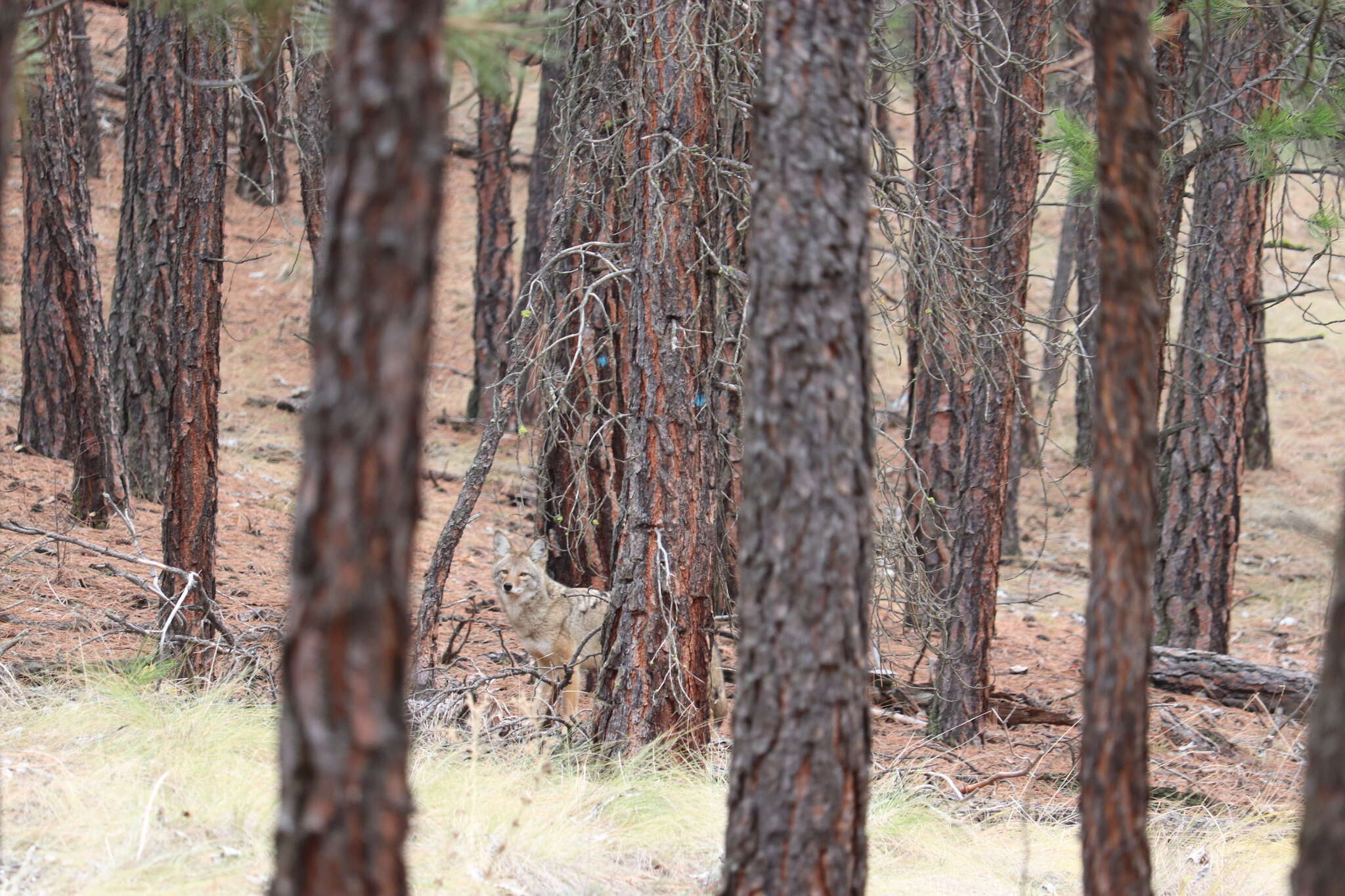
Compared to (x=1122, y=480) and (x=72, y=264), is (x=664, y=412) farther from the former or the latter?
(x=72, y=264)

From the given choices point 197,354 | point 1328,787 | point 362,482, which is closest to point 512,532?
point 197,354

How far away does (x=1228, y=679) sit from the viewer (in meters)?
8.88

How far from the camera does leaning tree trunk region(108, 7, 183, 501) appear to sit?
966 centimetres

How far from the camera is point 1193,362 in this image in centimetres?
1006

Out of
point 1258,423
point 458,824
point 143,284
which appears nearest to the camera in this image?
point 458,824

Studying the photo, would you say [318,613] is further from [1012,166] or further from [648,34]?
[1012,166]

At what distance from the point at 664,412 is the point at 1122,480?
8.91ft

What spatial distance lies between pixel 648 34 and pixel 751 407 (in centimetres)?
311

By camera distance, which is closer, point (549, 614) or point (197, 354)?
point (197, 354)

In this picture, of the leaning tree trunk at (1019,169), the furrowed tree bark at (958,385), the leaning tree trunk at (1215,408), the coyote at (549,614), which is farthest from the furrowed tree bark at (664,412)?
the leaning tree trunk at (1215,408)

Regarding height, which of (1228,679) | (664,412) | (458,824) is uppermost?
(664,412)

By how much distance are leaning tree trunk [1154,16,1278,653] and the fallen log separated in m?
0.64

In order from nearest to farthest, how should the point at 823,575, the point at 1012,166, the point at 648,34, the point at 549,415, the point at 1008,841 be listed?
the point at 823,575 < the point at 1008,841 < the point at 648,34 < the point at 549,415 < the point at 1012,166

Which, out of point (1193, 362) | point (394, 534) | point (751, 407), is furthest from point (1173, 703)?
point (394, 534)
